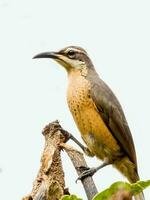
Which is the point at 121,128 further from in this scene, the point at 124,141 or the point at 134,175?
the point at 134,175

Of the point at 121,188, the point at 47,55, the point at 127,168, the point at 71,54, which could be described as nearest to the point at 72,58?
the point at 71,54

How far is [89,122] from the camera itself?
16.9 feet

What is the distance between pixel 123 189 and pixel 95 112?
4.25 meters

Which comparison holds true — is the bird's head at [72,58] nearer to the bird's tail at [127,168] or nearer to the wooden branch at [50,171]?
the bird's tail at [127,168]

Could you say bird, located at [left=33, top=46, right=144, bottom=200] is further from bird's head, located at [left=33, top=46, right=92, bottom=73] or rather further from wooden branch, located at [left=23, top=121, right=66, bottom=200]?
wooden branch, located at [left=23, top=121, right=66, bottom=200]

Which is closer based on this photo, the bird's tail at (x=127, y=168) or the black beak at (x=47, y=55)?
the black beak at (x=47, y=55)

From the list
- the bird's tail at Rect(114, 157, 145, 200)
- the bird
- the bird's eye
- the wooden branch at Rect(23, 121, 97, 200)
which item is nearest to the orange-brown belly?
the bird

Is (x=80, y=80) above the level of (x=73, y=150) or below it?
above

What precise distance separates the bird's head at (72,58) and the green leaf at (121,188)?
377 centimetres

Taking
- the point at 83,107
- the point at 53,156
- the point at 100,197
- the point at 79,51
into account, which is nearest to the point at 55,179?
the point at 53,156

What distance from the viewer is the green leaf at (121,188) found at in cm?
109

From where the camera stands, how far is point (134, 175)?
5.33 meters

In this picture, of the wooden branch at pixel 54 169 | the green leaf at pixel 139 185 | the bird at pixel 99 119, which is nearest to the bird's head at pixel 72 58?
the bird at pixel 99 119

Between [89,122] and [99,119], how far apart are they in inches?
6.7
